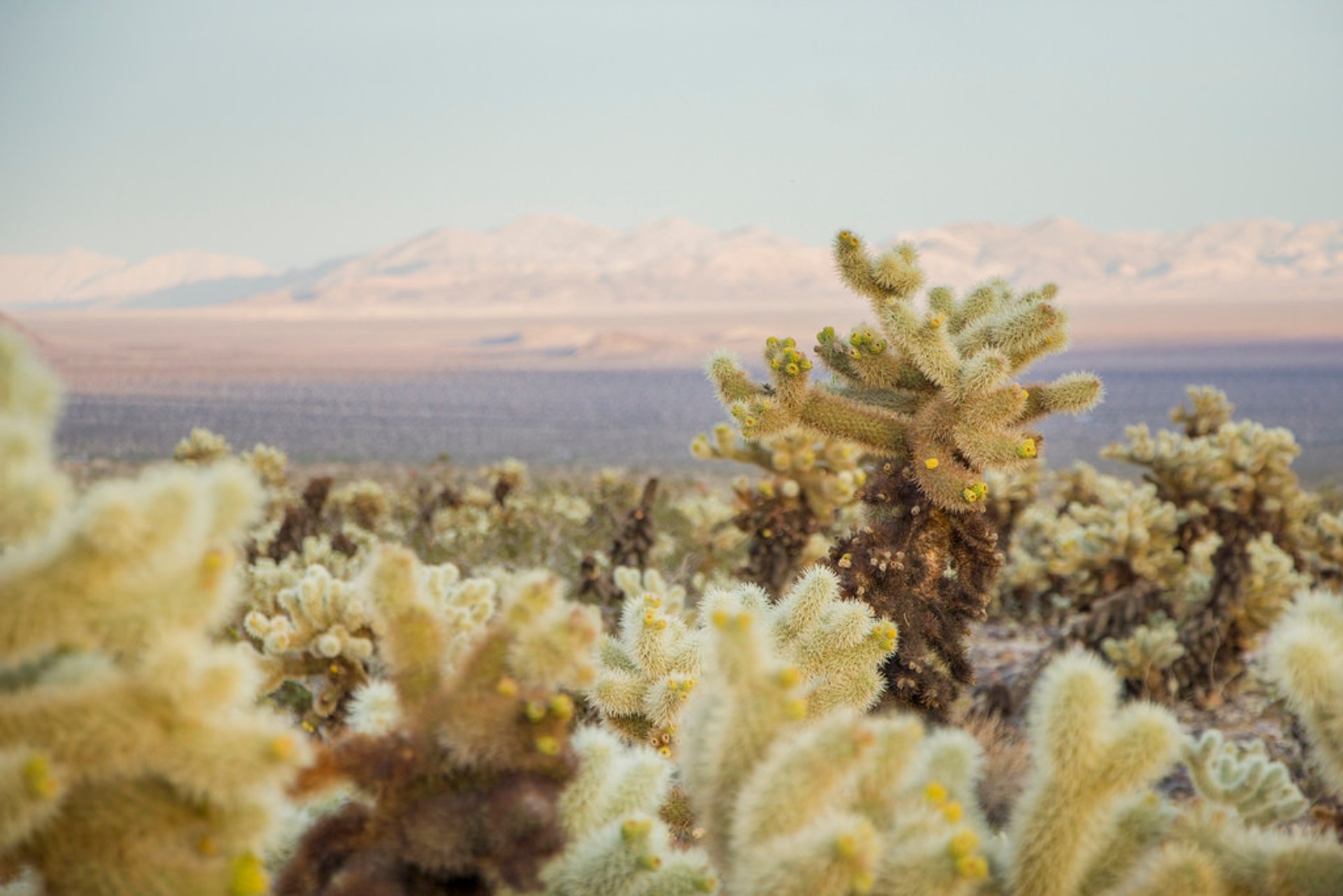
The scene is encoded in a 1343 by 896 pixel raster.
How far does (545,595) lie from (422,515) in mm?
9792

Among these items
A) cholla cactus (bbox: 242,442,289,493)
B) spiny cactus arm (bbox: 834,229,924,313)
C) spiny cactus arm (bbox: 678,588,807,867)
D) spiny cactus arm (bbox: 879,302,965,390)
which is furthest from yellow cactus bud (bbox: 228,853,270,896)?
cholla cactus (bbox: 242,442,289,493)

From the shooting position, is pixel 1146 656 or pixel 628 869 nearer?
pixel 628 869

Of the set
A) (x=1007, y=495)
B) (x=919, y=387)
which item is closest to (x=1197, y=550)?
(x=1007, y=495)

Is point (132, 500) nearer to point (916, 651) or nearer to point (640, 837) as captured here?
point (640, 837)

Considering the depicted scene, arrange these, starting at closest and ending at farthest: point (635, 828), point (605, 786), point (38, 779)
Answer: point (38, 779) < point (635, 828) < point (605, 786)

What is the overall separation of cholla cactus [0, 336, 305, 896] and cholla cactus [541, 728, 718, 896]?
0.53 m

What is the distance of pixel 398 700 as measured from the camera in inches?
69.6

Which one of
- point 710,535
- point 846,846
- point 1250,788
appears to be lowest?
point 710,535

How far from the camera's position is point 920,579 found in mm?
3945

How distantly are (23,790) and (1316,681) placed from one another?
1.90 metres

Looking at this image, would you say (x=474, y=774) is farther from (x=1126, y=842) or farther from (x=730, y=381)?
(x=730, y=381)

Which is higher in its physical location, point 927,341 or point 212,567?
point 927,341

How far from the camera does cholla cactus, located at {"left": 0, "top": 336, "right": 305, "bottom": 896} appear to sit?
4.19 ft

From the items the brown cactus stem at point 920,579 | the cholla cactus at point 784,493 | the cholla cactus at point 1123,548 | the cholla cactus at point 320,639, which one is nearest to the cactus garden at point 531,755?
the brown cactus stem at point 920,579
